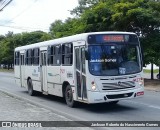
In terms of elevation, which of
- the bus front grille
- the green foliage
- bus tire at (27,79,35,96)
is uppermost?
the green foliage

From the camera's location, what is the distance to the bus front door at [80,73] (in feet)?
42.1

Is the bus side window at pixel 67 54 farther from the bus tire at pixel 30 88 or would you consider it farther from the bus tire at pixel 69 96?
the bus tire at pixel 30 88

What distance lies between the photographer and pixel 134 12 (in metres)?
27.4

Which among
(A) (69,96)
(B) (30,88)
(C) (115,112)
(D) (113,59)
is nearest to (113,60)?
(D) (113,59)

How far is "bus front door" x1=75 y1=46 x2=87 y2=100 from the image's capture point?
42.1ft

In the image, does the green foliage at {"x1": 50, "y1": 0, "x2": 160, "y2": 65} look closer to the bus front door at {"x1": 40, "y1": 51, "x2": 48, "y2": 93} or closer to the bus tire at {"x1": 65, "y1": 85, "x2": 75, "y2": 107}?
the bus front door at {"x1": 40, "y1": 51, "x2": 48, "y2": 93}

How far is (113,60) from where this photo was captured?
41.6 feet

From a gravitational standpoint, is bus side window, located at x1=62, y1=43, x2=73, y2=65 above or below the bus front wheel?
above

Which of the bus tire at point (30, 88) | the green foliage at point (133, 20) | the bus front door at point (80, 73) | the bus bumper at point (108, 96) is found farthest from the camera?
the green foliage at point (133, 20)

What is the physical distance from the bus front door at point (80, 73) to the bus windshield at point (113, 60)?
0.50 metres

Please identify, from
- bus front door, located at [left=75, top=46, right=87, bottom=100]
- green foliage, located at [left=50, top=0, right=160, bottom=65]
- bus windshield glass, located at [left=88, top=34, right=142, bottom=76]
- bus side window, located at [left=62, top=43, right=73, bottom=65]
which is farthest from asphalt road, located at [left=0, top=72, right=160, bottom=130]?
green foliage, located at [left=50, top=0, right=160, bottom=65]

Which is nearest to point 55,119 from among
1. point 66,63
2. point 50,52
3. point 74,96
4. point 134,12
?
point 74,96

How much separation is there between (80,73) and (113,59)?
1.35 meters

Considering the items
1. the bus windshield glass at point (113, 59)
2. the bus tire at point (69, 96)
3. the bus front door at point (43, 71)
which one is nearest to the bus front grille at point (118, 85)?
the bus windshield glass at point (113, 59)
